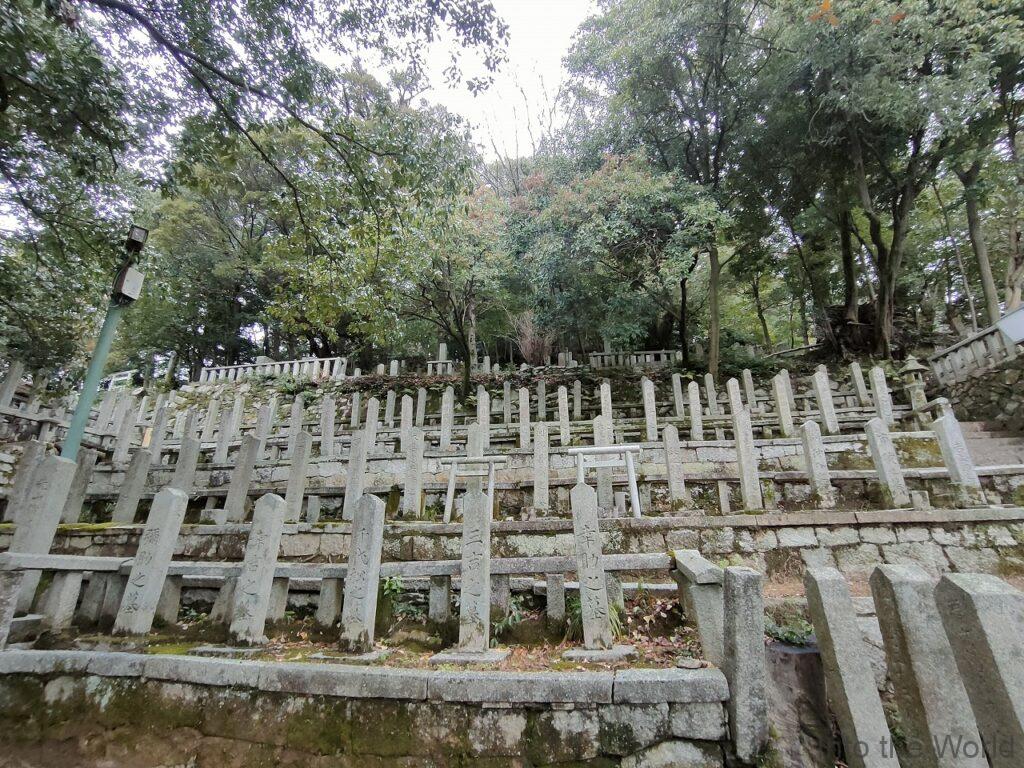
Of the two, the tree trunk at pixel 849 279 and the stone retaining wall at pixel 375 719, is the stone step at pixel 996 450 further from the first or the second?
the stone retaining wall at pixel 375 719

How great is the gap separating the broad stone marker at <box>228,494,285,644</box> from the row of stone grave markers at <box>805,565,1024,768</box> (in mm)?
2967

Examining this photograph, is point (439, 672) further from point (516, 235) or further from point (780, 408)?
point (516, 235)

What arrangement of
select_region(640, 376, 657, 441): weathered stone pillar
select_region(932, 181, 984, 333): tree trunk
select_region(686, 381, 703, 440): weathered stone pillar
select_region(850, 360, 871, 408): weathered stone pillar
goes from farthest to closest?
select_region(932, 181, 984, 333): tree trunk < select_region(850, 360, 871, 408): weathered stone pillar < select_region(640, 376, 657, 441): weathered stone pillar < select_region(686, 381, 703, 440): weathered stone pillar

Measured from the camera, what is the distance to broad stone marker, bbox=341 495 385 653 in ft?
8.38

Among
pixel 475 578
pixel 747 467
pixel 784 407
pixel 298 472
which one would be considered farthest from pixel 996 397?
pixel 298 472

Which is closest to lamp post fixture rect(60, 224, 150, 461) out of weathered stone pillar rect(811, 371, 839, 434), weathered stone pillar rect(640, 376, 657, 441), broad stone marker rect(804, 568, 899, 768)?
broad stone marker rect(804, 568, 899, 768)

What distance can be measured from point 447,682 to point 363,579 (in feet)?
2.77

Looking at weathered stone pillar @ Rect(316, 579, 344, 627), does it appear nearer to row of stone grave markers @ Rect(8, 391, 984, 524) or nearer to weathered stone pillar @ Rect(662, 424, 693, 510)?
row of stone grave markers @ Rect(8, 391, 984, 524)

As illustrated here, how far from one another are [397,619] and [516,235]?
10314 mm

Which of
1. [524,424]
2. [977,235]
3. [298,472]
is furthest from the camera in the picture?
[977,235]

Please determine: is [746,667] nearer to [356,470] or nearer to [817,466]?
[817,466]

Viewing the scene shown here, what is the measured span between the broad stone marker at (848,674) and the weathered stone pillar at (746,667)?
235 millimetres

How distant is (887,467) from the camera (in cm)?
430

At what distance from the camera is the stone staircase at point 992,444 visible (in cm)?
682
